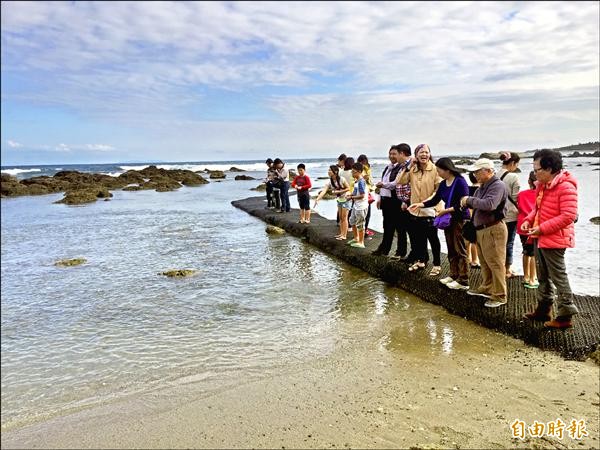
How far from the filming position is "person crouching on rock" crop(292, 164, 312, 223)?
39.7ft

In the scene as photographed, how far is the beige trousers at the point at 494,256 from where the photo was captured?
5199mm

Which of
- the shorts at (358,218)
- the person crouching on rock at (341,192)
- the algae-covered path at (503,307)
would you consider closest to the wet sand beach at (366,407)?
the algae-covered path at (503,307)

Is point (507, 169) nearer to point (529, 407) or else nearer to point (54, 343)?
point (529, 407)

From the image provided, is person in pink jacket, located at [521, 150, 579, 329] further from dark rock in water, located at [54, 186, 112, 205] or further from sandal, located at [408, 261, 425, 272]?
dark rock in water, located at [54, 186, 112, 205]

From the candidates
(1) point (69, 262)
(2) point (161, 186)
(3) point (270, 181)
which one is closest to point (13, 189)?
(2) point (161, 186)

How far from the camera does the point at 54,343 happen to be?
499 centimetres

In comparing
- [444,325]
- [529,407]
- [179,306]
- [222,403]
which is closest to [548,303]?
[444,325]

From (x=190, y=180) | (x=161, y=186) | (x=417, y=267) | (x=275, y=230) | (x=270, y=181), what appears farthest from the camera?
(x=190, y=180)

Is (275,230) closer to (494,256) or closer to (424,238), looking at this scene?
(424,238)

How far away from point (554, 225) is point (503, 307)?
1.40 meters

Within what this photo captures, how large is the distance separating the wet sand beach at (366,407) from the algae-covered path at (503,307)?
Answer: 206 mm

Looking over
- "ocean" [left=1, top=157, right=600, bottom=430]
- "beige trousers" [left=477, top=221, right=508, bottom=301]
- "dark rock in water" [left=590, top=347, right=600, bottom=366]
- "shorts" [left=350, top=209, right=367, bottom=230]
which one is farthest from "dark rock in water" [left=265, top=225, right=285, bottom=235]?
"dark rock in water" [left=590, top=347, right=600, bottom=366]

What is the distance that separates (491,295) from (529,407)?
2084 mm

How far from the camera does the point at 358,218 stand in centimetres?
886
